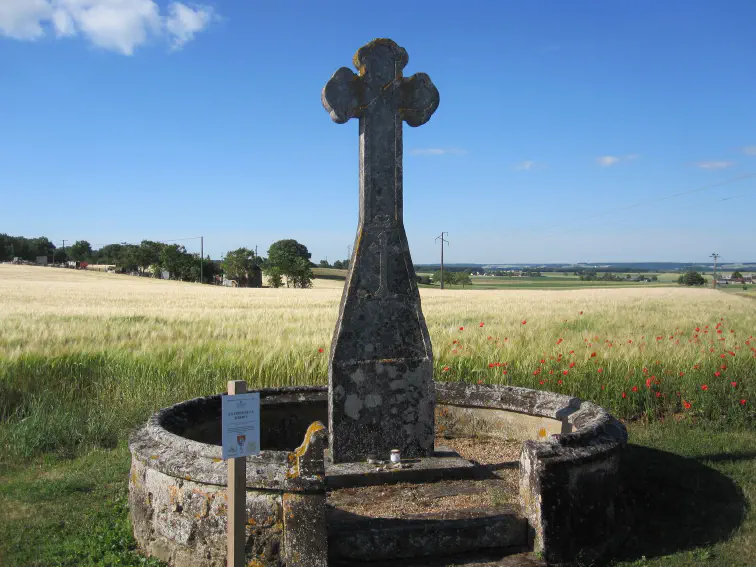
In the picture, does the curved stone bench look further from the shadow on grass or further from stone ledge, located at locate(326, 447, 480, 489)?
stone ledge, located at locate(326, 447, 480, 489)

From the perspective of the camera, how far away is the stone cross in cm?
532

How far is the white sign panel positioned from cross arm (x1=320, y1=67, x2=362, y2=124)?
2971mm

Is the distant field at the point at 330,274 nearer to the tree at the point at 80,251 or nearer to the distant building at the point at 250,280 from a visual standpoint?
the distant building at the point at 250,280

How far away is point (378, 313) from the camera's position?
5.38 m

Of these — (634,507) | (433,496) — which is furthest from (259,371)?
(634,507)

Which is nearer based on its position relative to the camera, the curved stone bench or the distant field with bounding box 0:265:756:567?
the curved stone bench

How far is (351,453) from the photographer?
536 centimetres

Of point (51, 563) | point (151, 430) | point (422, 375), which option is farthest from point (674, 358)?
point (51, 563)

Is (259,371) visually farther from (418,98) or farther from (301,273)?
(301,273)

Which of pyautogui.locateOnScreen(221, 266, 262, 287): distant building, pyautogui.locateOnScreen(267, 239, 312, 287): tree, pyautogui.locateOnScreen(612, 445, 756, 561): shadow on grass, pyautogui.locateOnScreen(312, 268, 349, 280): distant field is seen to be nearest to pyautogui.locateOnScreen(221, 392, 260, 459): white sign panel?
pyautogui.locateOnScreen(612, 445, 756, 561): shadow on grass

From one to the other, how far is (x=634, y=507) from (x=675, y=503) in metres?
0.40

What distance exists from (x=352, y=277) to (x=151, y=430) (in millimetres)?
1909

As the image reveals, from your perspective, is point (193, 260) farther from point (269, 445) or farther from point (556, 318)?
point (269, 445)

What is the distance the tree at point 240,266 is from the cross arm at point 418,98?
219ft
